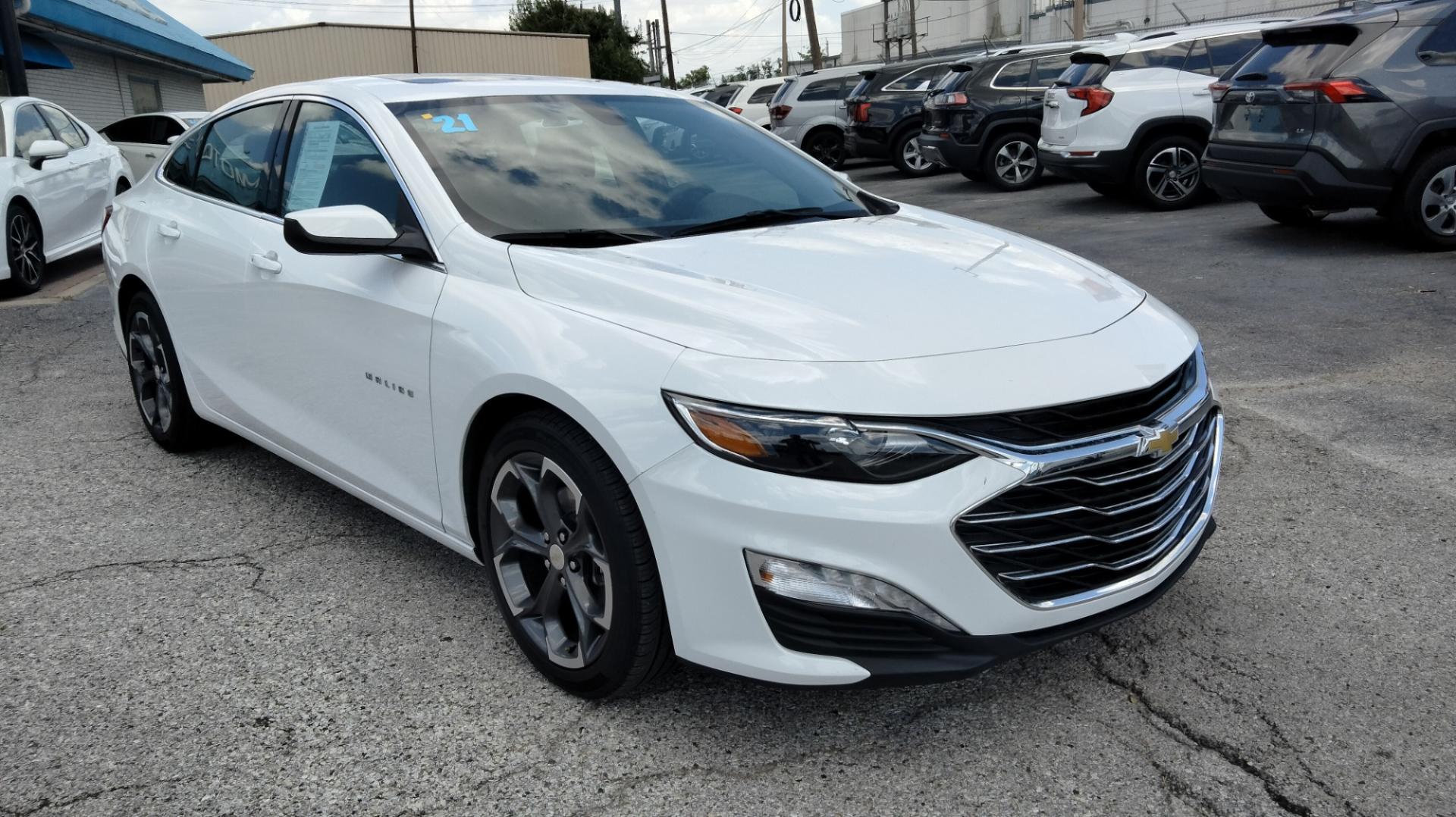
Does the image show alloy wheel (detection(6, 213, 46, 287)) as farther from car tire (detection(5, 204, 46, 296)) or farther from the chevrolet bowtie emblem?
the chevrolet bowtie emblem

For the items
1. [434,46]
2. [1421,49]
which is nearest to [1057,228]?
[1421,49]

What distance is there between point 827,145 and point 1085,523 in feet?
62.0

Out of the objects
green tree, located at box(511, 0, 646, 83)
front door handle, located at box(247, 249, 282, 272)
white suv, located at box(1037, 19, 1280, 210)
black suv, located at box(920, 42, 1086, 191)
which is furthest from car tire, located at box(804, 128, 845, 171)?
green tree, located at box(511, 0, 646, 83)

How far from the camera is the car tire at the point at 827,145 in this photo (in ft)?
67.7

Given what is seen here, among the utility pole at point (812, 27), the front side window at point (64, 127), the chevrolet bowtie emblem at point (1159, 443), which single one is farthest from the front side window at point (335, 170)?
the utility pole at point (812, 27)

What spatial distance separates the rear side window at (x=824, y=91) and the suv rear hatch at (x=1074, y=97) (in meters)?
8.62

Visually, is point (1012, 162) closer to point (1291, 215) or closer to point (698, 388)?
point (1291, 215)

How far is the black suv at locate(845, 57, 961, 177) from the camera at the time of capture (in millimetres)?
17628

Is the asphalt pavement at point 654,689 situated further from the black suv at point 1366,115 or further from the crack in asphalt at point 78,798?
the black suv at point 1366,115

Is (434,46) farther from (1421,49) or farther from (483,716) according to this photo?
(483,716)

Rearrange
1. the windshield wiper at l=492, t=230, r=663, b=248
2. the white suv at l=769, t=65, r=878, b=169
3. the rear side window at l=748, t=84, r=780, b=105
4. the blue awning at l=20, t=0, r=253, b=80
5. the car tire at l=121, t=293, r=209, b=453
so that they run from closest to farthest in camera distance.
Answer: the windshield wiper at l=492, t=230, r=663, b=248 < the car tire at l=121, t=293, r=209, b=453 < the blue awning at l=20, t=0, r=253, b=80 < the white suv at l=769, t=65, r=878, b=169 < the rear side window at l=748, t=84, r=780, b=105

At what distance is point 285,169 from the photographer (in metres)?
4.02

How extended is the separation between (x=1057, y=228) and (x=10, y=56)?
38.4 ft

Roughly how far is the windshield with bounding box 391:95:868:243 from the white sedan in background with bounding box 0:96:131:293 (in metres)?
6.10
